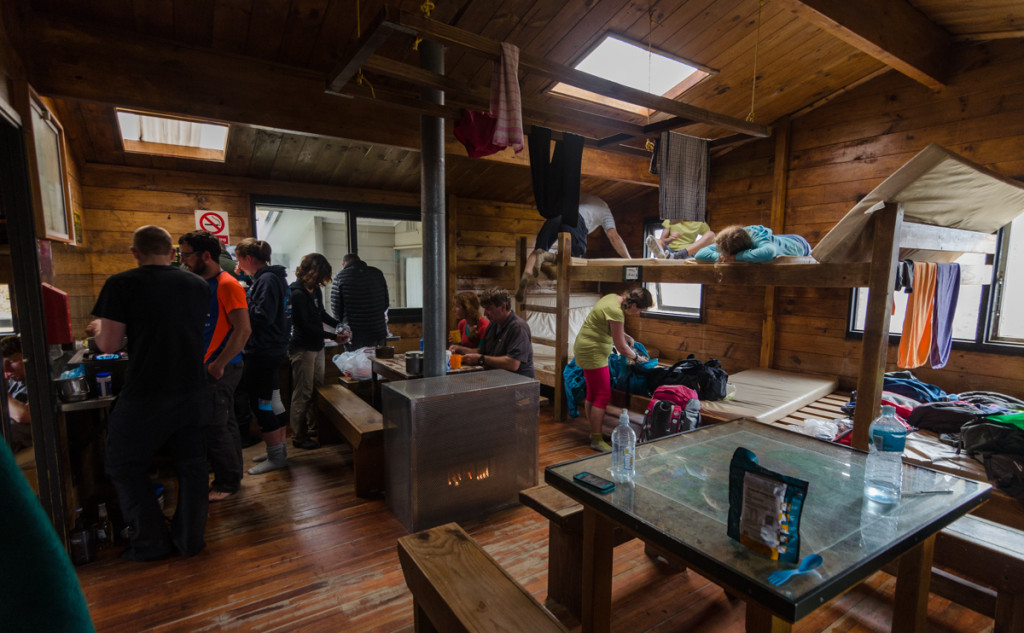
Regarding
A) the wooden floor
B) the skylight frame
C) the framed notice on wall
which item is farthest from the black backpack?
the framed notice on wall

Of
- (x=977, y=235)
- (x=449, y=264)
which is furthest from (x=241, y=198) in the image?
(x=977, y=235)

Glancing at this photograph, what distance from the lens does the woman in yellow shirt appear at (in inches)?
154

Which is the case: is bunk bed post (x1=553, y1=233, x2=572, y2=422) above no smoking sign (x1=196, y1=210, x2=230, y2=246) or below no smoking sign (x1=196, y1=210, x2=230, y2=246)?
below

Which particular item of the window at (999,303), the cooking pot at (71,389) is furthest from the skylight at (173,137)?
the window at (999,303)

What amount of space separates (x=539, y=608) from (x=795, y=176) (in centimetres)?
544

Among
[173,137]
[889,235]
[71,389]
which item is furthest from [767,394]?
[173,137]

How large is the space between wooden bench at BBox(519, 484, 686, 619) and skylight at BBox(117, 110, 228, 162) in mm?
4106

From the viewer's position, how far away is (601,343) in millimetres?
3986

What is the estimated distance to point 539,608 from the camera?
4.87ft

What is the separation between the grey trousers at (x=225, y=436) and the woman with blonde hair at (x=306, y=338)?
82 centimetres

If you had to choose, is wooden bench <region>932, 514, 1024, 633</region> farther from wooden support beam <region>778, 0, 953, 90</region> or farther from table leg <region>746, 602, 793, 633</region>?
wooden support beam <region>778, 0, 953, 90</region>

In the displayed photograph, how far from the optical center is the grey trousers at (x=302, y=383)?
4.01 m

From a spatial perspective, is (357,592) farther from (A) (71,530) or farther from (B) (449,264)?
(B) (449,264)

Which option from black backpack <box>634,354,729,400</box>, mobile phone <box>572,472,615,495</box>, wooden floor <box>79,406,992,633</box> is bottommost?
wooden floor <box>79,406,992,633</box>
